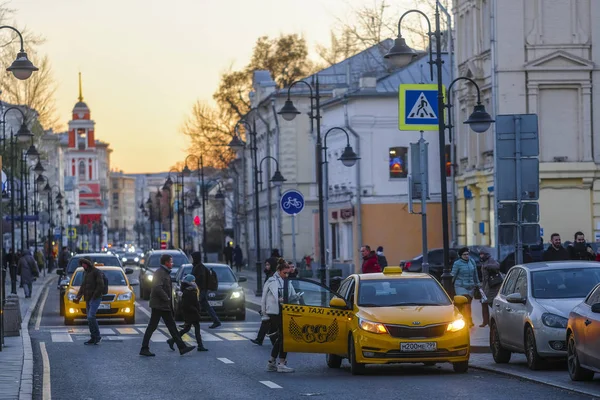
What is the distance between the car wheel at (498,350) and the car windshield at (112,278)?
16.8 meters

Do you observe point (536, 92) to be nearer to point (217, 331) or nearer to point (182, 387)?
point (217, 331)

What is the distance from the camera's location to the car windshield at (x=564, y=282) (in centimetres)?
1859

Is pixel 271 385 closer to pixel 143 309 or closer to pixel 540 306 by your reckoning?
pixel 540 306

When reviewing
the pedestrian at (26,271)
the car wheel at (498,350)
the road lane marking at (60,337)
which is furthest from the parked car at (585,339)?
the pedestrian at (26,271)

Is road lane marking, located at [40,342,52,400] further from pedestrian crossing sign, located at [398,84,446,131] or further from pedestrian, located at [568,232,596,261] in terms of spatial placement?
pedestrian, located at [568,232,596,261]

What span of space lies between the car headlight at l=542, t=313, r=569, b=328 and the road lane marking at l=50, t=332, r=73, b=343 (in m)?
13.0

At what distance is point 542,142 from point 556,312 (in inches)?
1200

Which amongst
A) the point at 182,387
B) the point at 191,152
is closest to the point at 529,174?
the point at 182,387

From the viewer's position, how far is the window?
63.3 metres

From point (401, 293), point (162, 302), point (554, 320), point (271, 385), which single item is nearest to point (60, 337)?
point (162, 302)

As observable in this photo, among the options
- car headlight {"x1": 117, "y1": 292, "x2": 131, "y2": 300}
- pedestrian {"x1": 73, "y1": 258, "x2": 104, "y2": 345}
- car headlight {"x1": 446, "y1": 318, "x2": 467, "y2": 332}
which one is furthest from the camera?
car headlight {"x1": 117, "y1": 292, "x2": 131, "y2": 300}

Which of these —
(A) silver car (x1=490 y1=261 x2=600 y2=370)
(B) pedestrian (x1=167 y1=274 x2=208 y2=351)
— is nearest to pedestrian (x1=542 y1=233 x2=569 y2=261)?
→ (B) pedestrian (x1=167 y1=274 x2=208 y2=351)

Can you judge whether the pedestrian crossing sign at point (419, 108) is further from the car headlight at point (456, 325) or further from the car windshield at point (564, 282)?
the car headlight at point (456, 325)

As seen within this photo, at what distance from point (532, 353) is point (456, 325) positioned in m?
1.06
